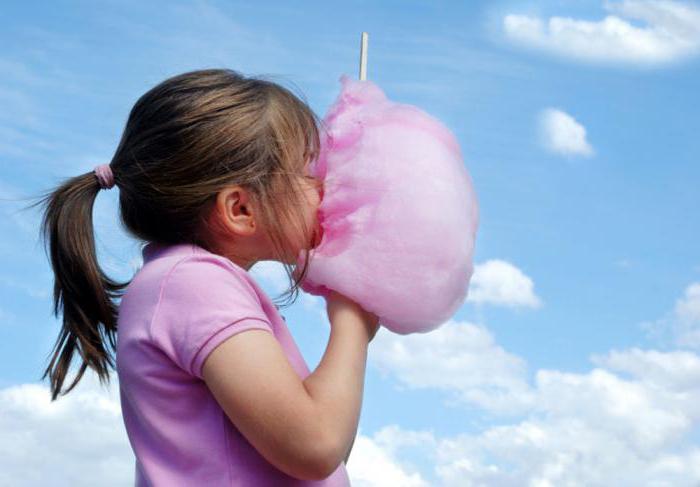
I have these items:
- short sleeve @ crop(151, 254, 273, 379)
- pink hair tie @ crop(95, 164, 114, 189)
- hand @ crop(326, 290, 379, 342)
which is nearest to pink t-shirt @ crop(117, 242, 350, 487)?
short sleeve @ crop(151, 254, 273, 379)

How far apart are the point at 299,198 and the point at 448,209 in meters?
0.34

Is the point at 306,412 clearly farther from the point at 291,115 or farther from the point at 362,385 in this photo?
the point at 291,115

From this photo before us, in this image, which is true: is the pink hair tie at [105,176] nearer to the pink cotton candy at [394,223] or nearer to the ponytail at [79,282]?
the ponytail at [79,282]

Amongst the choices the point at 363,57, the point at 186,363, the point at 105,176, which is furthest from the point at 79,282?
the point at 363,57

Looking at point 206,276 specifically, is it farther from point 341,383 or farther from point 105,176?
point 105,176

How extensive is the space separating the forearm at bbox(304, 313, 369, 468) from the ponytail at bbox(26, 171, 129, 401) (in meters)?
0.65

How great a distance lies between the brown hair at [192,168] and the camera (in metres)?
2.71

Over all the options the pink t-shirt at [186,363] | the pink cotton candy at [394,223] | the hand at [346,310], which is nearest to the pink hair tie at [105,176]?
the pink t-shirt at [186,363]

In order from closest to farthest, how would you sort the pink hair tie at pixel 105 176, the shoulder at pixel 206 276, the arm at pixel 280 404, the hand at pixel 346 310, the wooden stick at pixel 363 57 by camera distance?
the arm at pixel 280 404 < the shoulder at pixel 206 276 < the hand at pixel 346 310 < the pink hair tie at pixel 105 176 < the wooden stick at pixel 363 57

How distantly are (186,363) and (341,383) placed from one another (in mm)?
321

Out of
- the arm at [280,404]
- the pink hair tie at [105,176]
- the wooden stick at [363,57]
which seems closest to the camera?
the arm at [280,404]

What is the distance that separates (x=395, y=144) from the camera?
281cm

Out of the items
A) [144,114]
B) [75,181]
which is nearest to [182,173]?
[144,114]

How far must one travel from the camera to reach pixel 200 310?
2.51m
